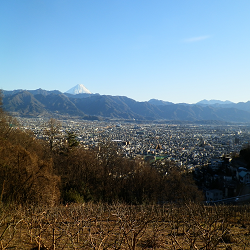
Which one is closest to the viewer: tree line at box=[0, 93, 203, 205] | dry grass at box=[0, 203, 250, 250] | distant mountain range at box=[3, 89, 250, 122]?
dry grass at box=[0, 203, 250, 250]

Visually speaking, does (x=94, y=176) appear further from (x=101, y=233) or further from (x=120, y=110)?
(x=120, y=110)

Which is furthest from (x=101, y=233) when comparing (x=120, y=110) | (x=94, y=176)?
(x=120, y=110)

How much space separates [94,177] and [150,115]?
141 m

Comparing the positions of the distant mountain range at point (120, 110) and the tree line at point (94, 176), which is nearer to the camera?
the tree line at point (94, 176)

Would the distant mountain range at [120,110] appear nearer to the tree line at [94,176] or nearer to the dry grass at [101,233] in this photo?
the tree line at [94,176]

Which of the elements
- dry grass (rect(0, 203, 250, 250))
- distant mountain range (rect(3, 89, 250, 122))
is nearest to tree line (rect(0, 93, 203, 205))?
dry grass (rect(0, 203, 250, 250))

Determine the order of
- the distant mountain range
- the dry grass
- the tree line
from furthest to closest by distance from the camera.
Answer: the distant mountain range
the tree line
the dry grass

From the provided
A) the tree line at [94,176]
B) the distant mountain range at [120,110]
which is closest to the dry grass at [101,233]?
the tree line at [94,176]

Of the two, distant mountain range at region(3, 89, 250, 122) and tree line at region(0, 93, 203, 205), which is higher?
distant mountain range at region(3, 89, 250, 122)

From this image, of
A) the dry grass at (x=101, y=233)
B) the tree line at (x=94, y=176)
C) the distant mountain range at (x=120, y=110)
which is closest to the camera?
the dry grass at (x=101, y=233)

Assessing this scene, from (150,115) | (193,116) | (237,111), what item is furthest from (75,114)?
(237,111)

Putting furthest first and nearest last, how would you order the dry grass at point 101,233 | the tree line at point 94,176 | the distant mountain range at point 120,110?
the distant mountain range at point 120,110, the tree line at point 94,176, the dry grass at point 101,233

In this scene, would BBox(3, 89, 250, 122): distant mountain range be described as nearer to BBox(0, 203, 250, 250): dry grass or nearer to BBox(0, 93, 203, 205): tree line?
BBox(0, 93, 203, 205): tree line

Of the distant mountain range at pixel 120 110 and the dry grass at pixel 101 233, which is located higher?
the distant mountain range at pixel 120 110
